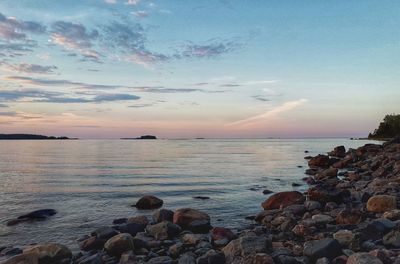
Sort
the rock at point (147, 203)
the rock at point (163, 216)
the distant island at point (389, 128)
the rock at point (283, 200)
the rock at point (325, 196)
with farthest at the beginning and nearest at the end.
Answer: the distant island at point (389, 128) < the rock at point (147, 203) < the rock at point (283, 200) < the rock at point (325, 196) < the rock at point (163, 216)

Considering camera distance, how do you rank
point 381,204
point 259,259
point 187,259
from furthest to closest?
point 381,204 → point 187,259 → point 259,259

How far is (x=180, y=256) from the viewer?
1003 cm

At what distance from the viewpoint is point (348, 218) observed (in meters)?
12.5

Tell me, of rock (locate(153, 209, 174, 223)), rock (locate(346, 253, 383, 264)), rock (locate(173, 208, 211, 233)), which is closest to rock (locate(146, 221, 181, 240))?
rock (locate(173, 208, 211, 233))

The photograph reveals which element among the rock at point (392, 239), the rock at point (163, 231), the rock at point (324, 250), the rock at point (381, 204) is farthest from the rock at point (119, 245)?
the rock at point (381, 204)

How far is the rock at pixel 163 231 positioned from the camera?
12305 millimetres

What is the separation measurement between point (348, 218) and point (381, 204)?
232 centimetres

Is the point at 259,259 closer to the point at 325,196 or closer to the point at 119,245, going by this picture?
the point at 119,245

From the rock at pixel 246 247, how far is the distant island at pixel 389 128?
471ft

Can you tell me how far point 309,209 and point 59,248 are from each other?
9.45 meters

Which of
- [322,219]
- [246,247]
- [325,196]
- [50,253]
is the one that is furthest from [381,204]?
[50,253]

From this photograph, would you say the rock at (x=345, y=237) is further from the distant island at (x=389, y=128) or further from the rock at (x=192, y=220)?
the distant island at (x=389, y=128)

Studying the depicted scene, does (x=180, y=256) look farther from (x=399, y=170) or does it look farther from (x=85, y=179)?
(x=85, y=179)

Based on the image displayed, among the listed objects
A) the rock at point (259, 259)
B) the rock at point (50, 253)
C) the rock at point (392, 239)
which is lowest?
the rock at point (50, 253)
